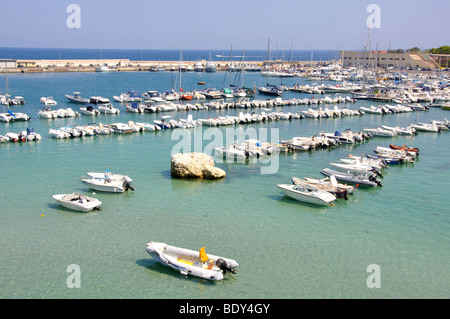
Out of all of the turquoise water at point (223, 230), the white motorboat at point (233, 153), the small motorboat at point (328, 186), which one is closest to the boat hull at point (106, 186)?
the turquoise water at point (223, 230)

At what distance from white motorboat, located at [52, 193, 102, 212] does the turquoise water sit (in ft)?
1.74

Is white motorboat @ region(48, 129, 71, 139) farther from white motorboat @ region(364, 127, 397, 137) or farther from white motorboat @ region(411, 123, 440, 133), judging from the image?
white motorboat @ region(411, 123, 440, 133)

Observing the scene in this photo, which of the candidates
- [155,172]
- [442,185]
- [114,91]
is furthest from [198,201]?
[114,91]

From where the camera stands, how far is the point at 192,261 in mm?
20906

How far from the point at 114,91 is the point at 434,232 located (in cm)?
7963

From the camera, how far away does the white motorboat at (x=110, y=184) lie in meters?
30.7

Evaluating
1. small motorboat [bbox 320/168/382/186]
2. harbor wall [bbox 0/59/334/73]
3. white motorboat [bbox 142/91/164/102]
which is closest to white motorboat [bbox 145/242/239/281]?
small motorboat [bbox 320/168/382/186]

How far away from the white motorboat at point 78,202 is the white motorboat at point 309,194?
42.3 feet

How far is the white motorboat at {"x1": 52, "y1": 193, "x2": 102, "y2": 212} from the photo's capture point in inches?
1068

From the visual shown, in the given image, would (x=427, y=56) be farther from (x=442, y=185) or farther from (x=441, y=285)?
(x=441, y=285)

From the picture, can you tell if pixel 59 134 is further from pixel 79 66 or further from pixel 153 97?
pixel 79 66

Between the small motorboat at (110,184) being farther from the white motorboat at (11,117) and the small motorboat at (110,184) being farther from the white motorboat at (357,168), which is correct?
the white motorboat at (11,117)

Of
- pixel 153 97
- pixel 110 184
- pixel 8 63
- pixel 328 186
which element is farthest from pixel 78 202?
pixel 8 63

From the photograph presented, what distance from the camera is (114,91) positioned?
93812mm
